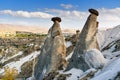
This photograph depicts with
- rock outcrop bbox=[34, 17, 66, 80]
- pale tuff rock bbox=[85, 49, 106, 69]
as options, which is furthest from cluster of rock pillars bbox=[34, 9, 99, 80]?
pale tuff rock bbox=[85, 49, 106, 69]

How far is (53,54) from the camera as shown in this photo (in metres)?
67.2

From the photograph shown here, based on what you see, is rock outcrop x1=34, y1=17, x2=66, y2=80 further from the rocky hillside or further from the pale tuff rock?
the pale tuff rock

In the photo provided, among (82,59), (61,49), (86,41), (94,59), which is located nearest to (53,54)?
(61,49)

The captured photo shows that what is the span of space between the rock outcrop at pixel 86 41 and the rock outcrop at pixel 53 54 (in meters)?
6.26

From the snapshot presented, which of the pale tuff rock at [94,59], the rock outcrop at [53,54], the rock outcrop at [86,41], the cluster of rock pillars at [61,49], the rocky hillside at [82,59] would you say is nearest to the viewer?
the rocky hillside at [82,59]

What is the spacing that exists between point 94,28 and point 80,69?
8.63m

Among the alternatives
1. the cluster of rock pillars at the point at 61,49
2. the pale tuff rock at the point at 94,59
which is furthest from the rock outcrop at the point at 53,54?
the pale tuff rock at the point at 94,59

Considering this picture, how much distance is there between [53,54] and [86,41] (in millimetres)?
10172

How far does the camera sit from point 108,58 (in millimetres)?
55719

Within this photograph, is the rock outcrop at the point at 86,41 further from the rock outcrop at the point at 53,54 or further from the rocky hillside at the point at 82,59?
the rock outcrop at the point at 53,54

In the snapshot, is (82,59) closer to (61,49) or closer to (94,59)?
(94,59)

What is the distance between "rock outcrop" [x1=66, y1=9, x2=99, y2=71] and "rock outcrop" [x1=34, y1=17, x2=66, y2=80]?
20.6 ft

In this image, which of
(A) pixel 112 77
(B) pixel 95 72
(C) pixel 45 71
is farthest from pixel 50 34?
(A) pixel 112 77

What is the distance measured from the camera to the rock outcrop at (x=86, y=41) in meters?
57.8
